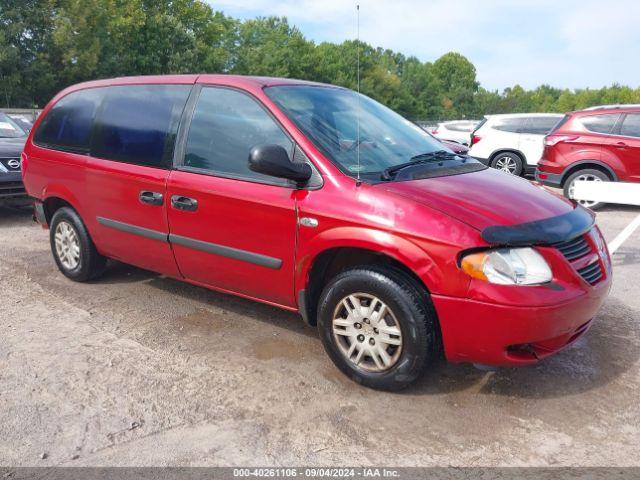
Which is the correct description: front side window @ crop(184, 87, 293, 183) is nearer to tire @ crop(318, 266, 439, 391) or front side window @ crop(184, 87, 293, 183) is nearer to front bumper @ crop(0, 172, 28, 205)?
tire @ crop(318, 266, 439, 391)

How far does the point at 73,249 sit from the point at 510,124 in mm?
10694

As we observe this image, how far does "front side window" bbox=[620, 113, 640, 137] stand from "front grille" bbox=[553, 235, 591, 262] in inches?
269

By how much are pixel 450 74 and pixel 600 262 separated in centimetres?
10694

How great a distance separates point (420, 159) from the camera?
386 cm

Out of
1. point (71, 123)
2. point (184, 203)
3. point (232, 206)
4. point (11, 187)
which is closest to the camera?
point (232, 206)

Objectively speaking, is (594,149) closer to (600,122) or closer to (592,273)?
(600,122)

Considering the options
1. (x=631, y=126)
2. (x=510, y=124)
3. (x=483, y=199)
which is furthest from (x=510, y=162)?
(x=483, y=199)

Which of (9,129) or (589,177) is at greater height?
(9,129)

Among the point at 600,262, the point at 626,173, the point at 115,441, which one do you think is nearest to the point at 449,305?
the point at 600,262

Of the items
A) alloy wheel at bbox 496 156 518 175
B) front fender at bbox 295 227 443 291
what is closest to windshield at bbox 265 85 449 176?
front fender at bbox 295 227 443 291

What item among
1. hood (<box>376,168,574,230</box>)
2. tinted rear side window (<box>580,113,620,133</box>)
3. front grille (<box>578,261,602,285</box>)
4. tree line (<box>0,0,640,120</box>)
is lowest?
front grille (<box>578,261,602,285</box>)

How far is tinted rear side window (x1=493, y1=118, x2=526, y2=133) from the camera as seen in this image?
13.1 meters

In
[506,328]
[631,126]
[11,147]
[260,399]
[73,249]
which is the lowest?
[260,399]

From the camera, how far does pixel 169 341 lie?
3.97 meters
